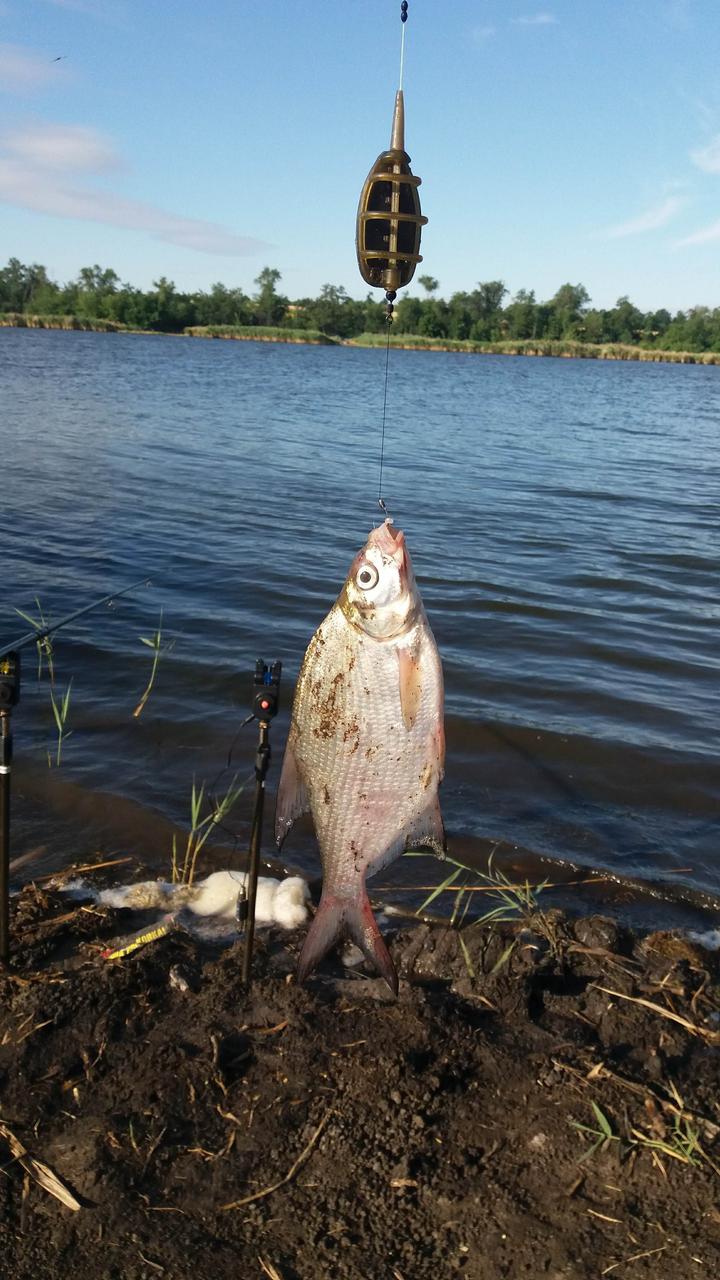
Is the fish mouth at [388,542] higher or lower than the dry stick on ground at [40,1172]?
higher

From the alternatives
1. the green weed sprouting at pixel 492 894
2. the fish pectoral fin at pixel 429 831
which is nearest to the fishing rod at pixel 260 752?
the fish pectoral fin at pixel 429 831

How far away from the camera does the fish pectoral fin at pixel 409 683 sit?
10.9 feet

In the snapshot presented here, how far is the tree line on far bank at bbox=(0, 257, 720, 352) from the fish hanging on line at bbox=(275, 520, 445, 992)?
117745mm

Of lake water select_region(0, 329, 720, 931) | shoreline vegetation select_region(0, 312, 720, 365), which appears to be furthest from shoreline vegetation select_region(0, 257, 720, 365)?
lake water select_region(0, 329, 720, 931)

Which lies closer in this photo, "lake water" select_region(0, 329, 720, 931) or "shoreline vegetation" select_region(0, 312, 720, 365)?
"lake water" select_region(0, 329, 720, 931)

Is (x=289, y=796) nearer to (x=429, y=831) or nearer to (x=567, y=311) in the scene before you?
(x=429, y=831)

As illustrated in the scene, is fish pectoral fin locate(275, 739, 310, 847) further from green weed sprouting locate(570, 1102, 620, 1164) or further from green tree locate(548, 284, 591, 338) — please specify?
green tree locate(548, 284, 591, 338)

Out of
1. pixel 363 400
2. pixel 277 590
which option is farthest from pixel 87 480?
pixel 363 400

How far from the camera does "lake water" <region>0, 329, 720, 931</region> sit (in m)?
6.57

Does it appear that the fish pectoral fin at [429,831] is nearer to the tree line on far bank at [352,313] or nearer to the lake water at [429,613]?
the lake water at [429,613]

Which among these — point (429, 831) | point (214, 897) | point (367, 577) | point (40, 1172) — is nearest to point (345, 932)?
point (429, 831)

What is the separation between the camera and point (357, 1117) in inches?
131

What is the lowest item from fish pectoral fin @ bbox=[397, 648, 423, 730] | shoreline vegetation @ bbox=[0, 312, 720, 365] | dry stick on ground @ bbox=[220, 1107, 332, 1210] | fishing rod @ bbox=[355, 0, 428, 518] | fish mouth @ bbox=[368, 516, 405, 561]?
dry stick on ground @ bbox=[220, 1107, 332, 1210]

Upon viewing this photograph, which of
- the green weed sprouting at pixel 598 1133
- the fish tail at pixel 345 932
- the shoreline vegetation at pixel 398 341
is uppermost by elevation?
the shoreline vegetation at pixel 398 341
